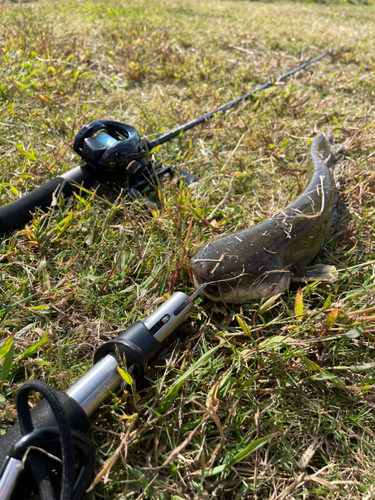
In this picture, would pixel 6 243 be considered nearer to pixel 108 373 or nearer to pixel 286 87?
pixel 108 373

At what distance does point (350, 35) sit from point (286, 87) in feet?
9.31

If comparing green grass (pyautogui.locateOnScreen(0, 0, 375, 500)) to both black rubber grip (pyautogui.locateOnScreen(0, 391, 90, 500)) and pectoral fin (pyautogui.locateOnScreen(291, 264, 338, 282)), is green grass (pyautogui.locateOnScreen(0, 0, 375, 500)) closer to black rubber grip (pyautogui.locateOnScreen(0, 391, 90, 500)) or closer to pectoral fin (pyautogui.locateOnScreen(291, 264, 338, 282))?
pectoral fin (pyautogui.locateOnScreen(291, 264, 338, 282))

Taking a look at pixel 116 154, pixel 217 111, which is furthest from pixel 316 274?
pixel 217 111

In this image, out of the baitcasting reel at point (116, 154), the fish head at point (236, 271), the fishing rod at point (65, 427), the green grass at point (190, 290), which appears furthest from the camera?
the baitcasting reel at point (116, 154)

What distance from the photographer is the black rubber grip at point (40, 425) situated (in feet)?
3.52

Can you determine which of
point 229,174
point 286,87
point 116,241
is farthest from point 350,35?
→ point 116,241

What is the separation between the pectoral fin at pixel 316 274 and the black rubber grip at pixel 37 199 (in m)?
1.48

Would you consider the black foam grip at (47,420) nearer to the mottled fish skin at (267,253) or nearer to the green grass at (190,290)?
the green grass at (190,290)

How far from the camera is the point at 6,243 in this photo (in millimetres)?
2117

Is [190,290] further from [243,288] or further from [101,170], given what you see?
[101,170]

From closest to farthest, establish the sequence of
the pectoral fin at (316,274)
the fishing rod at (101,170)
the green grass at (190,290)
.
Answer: the green grass at (190,290) < the pectoral fin at (316,274) < the fishing rod at (101,170)

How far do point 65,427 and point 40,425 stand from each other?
13 cm

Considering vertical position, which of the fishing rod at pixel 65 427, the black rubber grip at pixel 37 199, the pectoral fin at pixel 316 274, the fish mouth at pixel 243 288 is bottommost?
the pectoral fin at pixel 316 274

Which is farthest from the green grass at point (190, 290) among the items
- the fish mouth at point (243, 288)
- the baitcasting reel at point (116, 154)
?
the baitcasting reel at point (116, 154)
